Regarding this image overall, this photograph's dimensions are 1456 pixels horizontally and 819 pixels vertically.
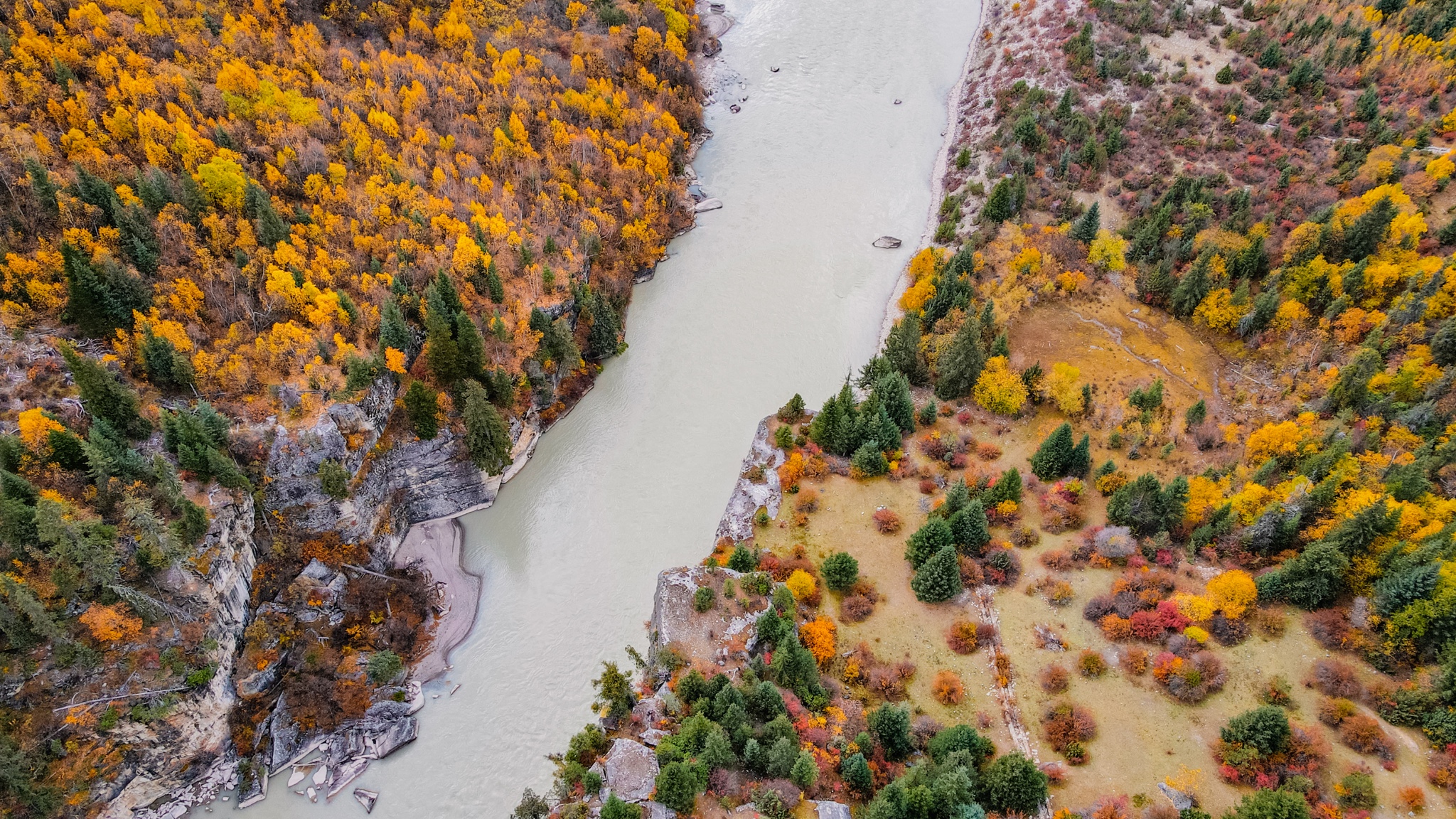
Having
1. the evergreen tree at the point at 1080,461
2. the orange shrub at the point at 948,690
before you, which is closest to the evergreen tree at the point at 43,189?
the orange shrub at the point at 948,690

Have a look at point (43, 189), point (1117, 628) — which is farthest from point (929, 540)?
point (43, 189)

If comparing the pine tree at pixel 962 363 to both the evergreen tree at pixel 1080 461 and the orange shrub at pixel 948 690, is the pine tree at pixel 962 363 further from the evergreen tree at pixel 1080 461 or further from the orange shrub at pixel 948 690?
the orange shrub at pixel 948 690

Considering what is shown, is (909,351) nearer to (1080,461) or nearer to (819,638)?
(1080,461)

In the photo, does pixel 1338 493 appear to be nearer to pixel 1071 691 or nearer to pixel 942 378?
pixel 1071 691

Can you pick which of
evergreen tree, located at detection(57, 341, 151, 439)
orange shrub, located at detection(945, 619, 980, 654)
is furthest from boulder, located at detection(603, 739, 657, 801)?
evergreen tree, located at detection(57, 341, 151, 439)

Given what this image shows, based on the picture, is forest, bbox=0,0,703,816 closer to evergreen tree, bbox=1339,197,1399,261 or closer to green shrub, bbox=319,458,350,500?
green shrub, bbox=319,458,350,500
